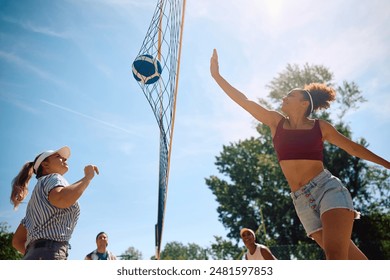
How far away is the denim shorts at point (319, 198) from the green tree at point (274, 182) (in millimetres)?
16000

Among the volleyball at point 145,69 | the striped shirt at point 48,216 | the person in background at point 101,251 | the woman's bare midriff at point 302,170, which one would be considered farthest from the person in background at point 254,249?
the striped shirt at point 48,216

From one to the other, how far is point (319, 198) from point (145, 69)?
9.26 feet

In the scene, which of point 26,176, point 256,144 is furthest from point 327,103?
point 256,144

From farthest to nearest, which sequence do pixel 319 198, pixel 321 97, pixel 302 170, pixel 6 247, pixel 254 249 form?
1. pixel 6 247
2. pixel 254 249
3. pixel 321 97
4. pixel 302 170
5. pixel 319 198

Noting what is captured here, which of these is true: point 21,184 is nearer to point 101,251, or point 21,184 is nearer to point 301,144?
point 301,144

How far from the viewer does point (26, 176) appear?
2393 mm

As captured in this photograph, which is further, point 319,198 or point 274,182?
point 274,182

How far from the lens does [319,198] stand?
219 cm

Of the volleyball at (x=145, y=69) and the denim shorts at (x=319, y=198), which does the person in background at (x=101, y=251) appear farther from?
the denim shorts at (x=319, y=198)

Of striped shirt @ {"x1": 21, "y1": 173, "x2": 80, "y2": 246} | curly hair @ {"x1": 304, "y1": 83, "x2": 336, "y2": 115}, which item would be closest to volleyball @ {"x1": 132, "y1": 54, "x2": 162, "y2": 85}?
curly hair @ {"x1": 304, "y1": 83, "x2": 336, "y2": 115}

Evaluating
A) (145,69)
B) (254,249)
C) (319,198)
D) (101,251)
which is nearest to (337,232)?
(319,198)

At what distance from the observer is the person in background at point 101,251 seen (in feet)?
16.9

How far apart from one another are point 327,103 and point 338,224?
1165 mm

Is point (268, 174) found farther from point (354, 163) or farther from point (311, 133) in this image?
point (311, 133)
